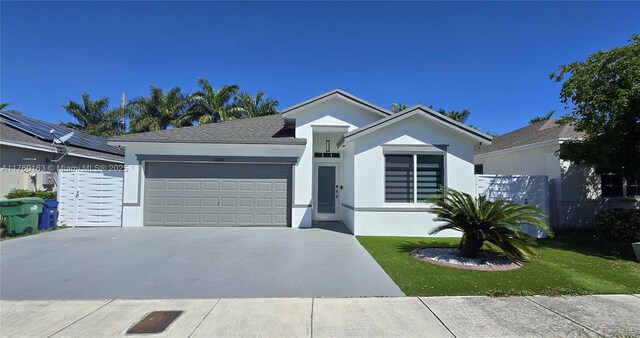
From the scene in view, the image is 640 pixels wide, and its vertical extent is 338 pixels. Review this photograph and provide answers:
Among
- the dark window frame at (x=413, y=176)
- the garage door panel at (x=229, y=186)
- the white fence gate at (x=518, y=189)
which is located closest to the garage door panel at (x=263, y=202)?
the garage door panel at (x=229, y=186)

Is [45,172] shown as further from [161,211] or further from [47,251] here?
[47,251]

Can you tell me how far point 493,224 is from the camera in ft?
23.6

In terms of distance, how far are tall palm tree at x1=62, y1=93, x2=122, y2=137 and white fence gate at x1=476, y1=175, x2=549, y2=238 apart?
3279 centimetres

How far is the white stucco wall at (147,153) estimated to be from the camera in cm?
1219

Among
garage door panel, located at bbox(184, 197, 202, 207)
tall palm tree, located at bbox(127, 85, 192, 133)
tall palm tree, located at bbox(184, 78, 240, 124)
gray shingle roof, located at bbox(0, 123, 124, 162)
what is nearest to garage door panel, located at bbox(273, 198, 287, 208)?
garage door panel, located at bbox(184, 197, 202, 207)

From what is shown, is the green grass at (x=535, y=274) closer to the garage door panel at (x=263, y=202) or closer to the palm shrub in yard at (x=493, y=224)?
the palm shrub in yard at (x=493, y=224)

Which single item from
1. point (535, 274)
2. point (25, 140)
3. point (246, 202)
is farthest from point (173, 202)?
point (535, 274)

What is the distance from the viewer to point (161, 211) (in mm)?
12367

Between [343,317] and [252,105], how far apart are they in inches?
1028

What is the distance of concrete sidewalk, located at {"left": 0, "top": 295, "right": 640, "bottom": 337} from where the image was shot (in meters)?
4.16

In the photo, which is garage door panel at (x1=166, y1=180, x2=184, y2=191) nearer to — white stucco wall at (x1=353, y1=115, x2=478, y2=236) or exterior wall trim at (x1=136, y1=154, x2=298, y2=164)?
exterior wall trim at (x1=136, y1=154, x2=298, y2=164)

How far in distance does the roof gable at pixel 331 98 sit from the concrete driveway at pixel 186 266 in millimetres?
5074

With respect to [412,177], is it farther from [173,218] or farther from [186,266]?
[173,218]

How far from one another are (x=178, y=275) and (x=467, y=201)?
626 centimetres
